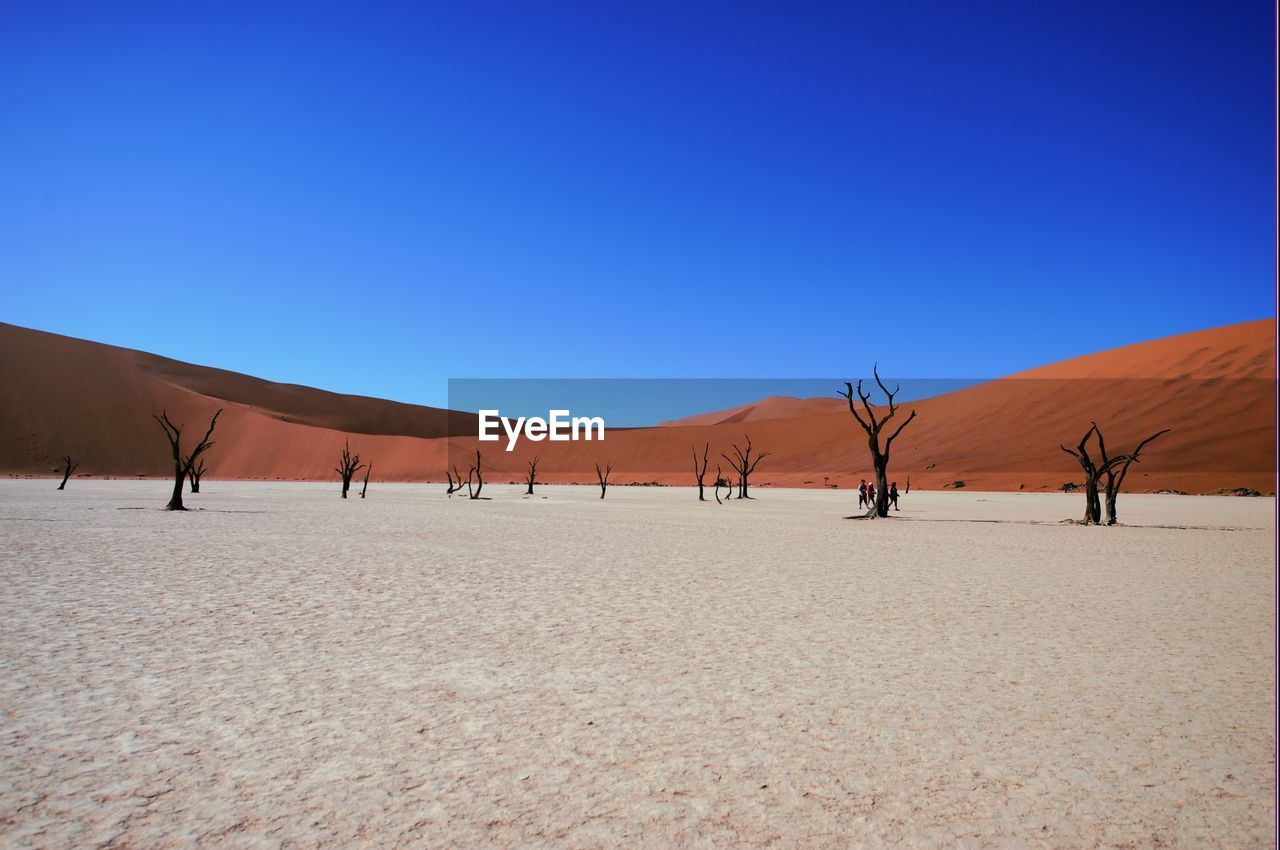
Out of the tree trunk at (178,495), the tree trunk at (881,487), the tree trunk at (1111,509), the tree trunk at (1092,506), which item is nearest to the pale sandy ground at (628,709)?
the tree trunk at (1111,509)

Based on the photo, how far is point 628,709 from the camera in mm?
5145

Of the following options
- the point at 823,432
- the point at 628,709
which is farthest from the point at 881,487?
the point at 823,432

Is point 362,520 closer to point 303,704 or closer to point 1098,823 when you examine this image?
point 303,704

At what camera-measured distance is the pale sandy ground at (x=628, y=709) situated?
141 inches

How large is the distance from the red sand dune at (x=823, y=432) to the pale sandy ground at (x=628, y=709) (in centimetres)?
5337

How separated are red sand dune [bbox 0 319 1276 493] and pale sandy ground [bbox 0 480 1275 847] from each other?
53.4 m

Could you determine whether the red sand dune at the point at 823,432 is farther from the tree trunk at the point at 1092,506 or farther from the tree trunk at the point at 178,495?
the tree trunk at the point at 178,495

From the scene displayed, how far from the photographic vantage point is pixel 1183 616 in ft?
28.2

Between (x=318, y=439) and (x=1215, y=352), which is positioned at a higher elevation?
(x=1215, y=352)

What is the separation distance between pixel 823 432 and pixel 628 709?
96290mm

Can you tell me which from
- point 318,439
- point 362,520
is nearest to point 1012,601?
point 362,520

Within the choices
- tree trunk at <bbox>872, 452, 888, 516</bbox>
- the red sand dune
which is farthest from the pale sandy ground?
the red sand dune

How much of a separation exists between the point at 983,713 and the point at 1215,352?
3290 inches

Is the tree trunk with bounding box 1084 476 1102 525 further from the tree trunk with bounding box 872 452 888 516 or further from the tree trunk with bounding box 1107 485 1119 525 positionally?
the tree trunk with bounding box 872 452 888 516
